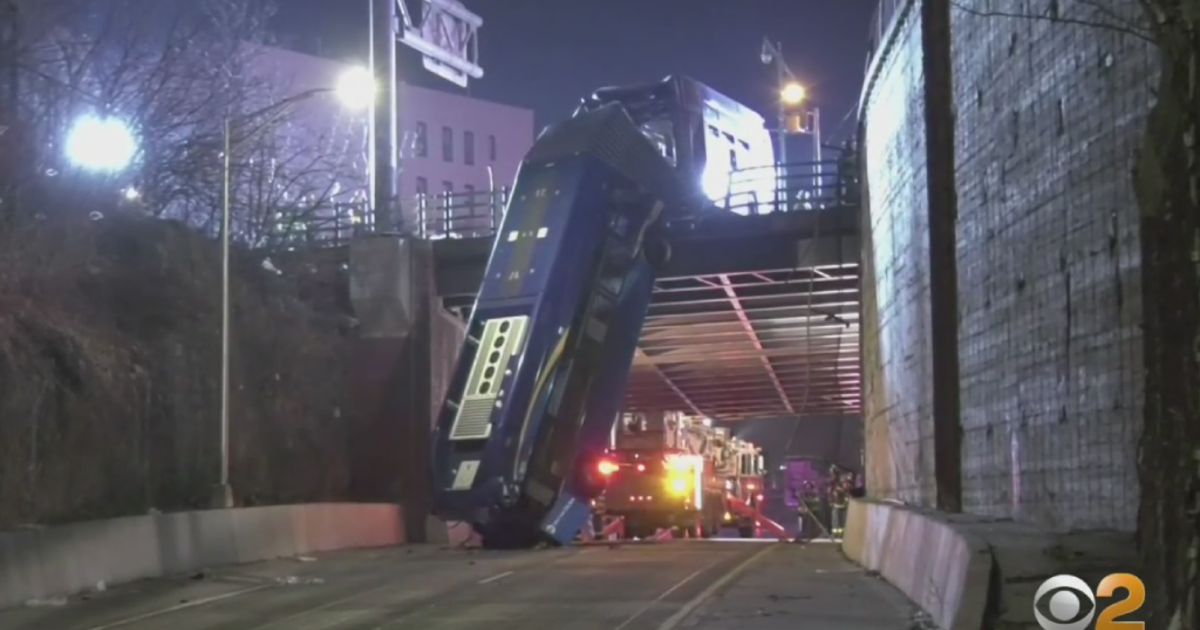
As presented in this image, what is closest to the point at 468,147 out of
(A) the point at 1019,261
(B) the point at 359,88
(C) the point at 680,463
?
(C) the point at 680,463

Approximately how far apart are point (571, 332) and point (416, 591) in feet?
26.9

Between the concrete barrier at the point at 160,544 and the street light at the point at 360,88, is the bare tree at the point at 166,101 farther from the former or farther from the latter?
the concrete barrier at the point at 160,544

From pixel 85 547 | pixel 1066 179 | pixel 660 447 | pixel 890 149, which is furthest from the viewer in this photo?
pixel 660 447

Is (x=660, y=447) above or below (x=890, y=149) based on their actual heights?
below

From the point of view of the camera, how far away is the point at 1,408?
20.5 meters

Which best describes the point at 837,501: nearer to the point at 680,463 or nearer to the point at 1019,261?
the point at 680,463

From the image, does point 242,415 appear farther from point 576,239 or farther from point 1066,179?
point 1066,179

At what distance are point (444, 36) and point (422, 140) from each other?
1399 inches

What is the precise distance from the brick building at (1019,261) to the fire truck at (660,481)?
1581 cm

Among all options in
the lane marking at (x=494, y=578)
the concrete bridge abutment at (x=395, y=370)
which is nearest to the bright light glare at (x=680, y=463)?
the concrete bridge abutment at (x=395, y=370)

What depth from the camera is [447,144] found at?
84750 mm

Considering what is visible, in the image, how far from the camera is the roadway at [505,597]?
46.1 ft

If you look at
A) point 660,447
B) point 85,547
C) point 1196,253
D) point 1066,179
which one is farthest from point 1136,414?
point 660,447

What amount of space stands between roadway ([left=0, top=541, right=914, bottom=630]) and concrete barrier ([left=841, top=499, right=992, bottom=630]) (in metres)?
0.34
